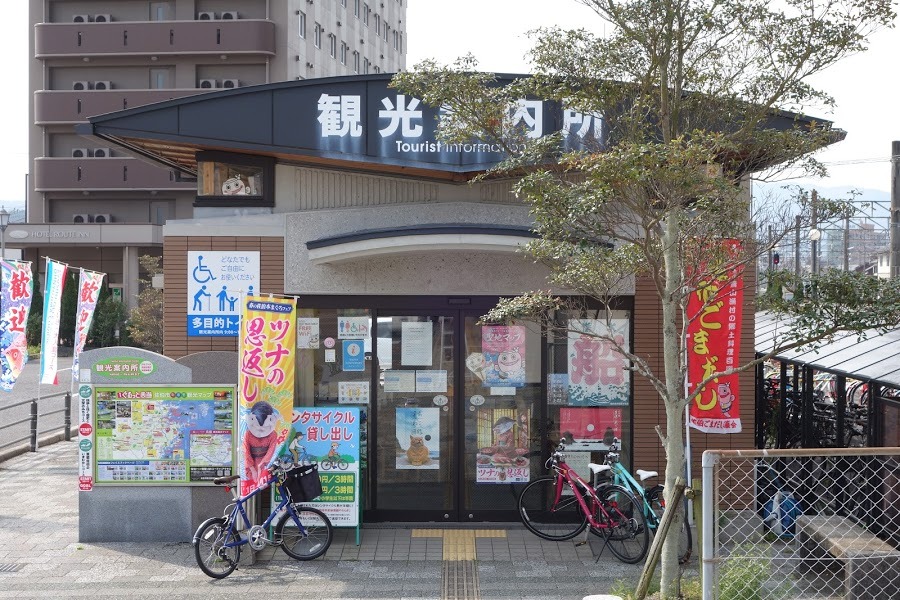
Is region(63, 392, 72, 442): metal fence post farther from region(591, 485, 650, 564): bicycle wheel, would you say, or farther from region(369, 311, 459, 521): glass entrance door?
region(591, 485, 650, 564): bicycle wheel

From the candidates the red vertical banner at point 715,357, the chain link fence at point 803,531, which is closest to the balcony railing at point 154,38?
the red vertical banner at point 715,357

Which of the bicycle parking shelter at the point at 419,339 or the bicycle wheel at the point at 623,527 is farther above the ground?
the bicycle parking shelter at the point at 419,339

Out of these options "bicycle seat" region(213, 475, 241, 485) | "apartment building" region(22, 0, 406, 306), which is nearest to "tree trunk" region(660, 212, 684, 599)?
"bicycle seat" region(213, 475, 241, 485)

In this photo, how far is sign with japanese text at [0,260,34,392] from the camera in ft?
50.6

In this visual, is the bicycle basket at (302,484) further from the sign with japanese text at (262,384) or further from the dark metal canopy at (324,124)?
the dark metal canopy at (324,124)

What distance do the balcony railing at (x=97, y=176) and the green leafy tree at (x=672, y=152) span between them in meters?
45.0

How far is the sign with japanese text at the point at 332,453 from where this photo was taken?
10125 millimetres

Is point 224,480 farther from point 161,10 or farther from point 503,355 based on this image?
point 161,10

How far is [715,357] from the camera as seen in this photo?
32.5 ft

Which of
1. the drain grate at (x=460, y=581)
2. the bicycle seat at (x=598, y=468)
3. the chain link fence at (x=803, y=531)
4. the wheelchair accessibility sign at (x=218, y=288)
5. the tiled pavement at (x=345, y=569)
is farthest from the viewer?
the wheelchair accessibility sign at (x=218, y=288)

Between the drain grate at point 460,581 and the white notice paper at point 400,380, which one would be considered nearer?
the drain grate at point 460,581

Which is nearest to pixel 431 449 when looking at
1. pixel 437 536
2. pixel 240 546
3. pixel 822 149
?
pixel 437 536

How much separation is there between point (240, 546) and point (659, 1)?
244 inches

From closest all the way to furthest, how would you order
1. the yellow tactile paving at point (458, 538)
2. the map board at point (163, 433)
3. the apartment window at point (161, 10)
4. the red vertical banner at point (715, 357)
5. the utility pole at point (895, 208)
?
the yellow tactile paving at point (458, 538), the red vertical banner at point (715, 357), the map board at point (163, 433), the utility pole at point (895, 208), the apartment window at point (161, 10)
